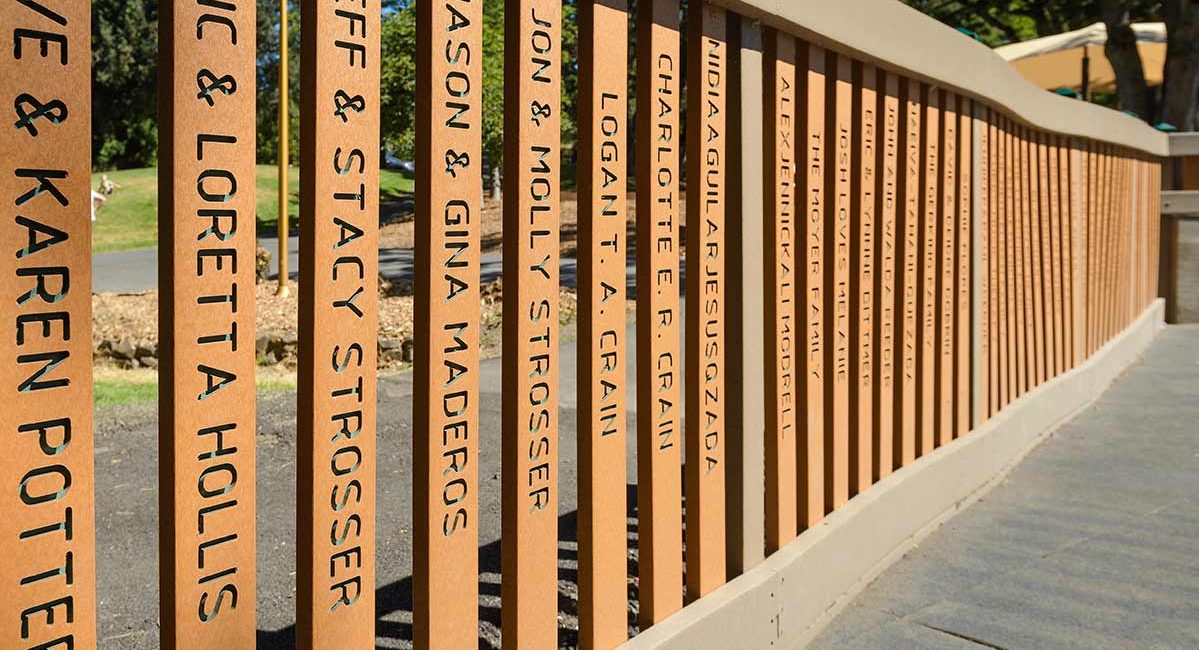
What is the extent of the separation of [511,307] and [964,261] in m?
3.28

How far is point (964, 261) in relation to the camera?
5.04m

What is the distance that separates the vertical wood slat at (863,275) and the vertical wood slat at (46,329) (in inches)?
113

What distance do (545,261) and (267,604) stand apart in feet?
6.73

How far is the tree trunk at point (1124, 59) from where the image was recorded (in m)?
17.9

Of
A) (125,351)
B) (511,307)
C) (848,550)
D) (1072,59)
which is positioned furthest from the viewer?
(1072,59)

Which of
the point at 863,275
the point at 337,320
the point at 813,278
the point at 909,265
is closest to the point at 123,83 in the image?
the point at 909,265

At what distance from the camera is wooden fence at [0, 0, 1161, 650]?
1516 mm

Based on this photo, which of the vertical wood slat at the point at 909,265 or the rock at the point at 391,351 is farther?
the rock at the point at 391,351

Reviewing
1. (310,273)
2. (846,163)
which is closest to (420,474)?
(310,273)

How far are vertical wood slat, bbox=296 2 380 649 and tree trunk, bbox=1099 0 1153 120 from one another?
18395 mm

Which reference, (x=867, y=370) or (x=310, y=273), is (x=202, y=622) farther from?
(x=867, y=370)

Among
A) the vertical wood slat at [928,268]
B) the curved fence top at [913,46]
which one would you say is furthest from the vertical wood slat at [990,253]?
the vertical wood slat at [928,268]

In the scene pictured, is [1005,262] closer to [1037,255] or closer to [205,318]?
[1037,255]

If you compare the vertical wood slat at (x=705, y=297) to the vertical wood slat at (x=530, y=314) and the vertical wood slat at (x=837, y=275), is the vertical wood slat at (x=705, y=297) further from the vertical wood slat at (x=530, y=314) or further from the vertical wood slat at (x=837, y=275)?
the vertical wood slat at (x=837, y=275)
